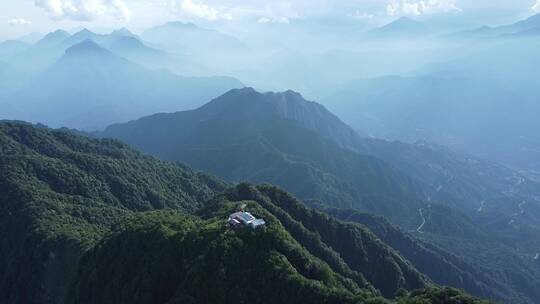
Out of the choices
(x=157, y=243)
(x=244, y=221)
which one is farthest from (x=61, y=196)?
(x=244, y=221)

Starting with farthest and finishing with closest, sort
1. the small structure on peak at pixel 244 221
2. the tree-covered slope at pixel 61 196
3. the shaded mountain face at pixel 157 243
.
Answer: the tree-covered slope at pixel 61 196
the small structure on peak at pixel 244 221
the shaded mountain face at pixel 157 243

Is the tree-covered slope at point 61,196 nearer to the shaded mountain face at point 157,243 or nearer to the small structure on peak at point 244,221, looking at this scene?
the shaded mountain face at point 157,243

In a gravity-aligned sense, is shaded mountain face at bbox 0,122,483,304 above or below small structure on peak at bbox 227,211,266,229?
below

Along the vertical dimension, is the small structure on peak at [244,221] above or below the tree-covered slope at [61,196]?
above

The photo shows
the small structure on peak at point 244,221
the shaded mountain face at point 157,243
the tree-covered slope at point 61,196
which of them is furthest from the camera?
the tree-covered slope at point 61,196

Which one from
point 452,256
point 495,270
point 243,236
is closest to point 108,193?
point 243,236

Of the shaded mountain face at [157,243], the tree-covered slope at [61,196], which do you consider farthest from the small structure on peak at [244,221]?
the tree-covered slope at [61,196]

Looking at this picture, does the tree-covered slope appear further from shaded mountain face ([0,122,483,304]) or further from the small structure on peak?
the small structure on peak

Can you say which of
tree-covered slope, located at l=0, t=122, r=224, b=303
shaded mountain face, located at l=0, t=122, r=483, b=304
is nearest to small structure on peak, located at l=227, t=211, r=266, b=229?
shaded mountain face, located at l=0, t=122, r=483, b=304
